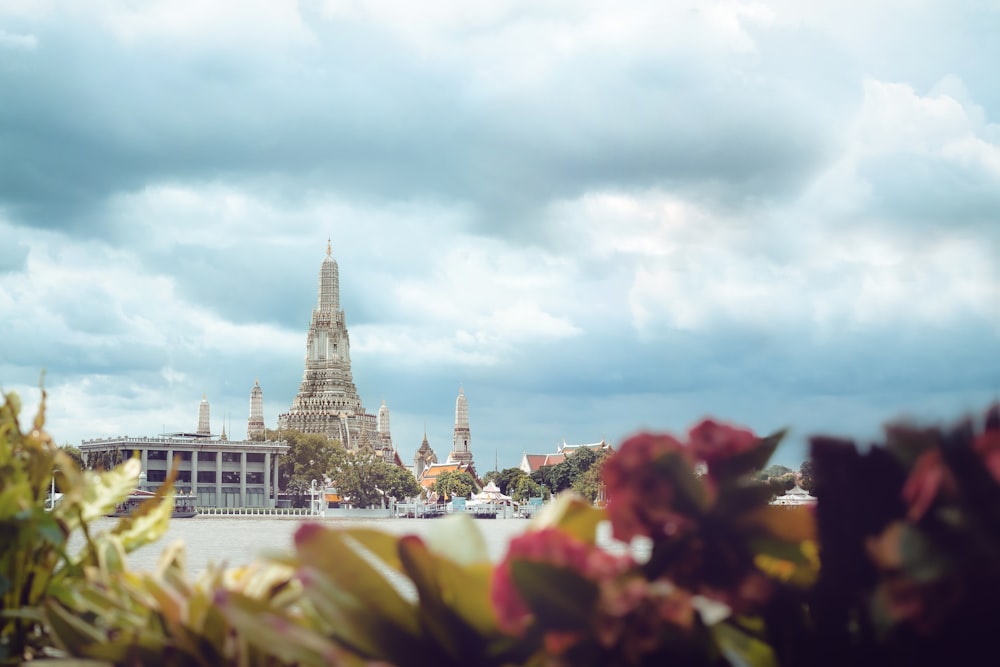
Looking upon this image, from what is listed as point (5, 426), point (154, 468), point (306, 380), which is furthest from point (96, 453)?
point (5, 426)

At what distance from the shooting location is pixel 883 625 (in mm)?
1694

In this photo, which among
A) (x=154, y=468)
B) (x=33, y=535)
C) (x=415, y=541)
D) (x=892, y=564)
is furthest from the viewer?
(x=154, y=468)

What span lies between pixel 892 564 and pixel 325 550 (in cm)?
96

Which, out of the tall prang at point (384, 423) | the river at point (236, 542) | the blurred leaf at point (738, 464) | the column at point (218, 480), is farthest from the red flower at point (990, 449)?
the tall prang at point (384, 423)

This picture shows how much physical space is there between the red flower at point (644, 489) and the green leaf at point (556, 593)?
18cm

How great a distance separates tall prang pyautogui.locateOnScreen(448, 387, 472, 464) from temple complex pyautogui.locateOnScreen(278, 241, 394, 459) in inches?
926

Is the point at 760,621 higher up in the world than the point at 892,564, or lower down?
lower down

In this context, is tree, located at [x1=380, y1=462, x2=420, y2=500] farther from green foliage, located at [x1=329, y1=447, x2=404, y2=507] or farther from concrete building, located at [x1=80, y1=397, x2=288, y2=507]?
concrete building, located at [x1=80, y1=397, x2=288, y2=507]

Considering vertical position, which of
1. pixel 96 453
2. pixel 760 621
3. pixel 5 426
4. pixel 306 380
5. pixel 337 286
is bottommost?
pixel 760 621

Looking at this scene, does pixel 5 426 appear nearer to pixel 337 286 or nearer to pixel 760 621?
pixel 760 621

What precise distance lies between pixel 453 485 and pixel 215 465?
102ft

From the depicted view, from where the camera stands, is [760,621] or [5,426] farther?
[5,426]

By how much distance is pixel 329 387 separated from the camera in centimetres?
12900

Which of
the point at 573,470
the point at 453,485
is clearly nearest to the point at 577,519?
the point at 573,470
